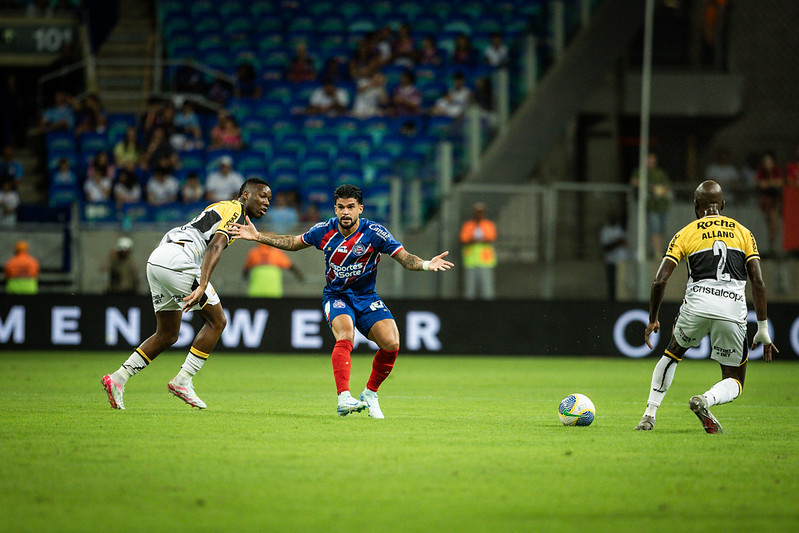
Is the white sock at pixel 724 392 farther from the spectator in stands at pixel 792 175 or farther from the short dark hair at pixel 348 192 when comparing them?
the spectator in stands at pixel 792 175

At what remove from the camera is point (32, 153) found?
2475 cm

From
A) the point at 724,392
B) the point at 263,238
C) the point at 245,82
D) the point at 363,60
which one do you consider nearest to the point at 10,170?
the point at 245,82

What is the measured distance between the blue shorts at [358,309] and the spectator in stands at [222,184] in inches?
454

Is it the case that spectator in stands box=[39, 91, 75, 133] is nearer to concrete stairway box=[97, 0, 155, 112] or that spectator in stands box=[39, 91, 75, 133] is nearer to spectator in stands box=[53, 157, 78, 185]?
concrete stairway box=[97, 0, 155, 112]

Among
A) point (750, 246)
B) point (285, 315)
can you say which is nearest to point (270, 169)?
point (285, 315)

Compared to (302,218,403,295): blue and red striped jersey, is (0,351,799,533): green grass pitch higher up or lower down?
lower down

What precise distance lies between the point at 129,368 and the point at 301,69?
51.7ft

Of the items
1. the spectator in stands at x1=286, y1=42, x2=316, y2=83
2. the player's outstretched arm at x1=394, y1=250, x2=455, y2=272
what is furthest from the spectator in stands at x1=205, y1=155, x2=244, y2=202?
the player's outstretched arm at x1=394, y1=250, x2=455, y2=272

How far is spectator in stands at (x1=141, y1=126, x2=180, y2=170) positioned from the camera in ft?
70.3

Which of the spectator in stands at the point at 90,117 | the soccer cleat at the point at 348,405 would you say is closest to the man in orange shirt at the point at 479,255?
the spectator in stands at the point at 90,117

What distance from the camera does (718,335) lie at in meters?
8.62

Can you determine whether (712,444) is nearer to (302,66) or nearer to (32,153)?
(302,66)

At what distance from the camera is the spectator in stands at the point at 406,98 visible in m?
23.5

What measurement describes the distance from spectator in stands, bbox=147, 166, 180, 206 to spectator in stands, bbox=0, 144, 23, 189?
2730 mm
